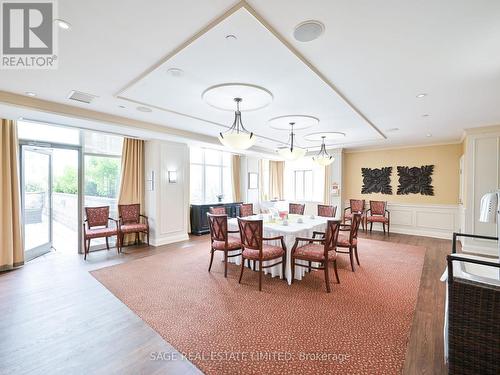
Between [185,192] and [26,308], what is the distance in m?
3.77

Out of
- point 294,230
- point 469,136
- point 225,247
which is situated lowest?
point 225,247

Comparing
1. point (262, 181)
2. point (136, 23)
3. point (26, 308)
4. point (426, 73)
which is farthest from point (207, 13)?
point (262, 181)

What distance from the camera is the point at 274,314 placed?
2641 millimetres

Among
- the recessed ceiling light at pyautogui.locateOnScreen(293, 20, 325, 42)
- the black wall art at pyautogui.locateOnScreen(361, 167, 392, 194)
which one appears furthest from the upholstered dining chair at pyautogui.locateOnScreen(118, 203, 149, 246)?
the black wall art at pyautogui.locateOnScreen(361, 167, 392, 194)

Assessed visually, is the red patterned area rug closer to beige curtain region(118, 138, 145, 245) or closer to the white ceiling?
beige curtain region(118, 138, 145, 245)

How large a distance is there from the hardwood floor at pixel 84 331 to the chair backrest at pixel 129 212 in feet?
5.83

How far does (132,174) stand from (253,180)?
13.9ft

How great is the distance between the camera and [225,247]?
378 cm

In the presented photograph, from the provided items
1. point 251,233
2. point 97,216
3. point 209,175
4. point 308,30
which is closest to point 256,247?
point 251,233

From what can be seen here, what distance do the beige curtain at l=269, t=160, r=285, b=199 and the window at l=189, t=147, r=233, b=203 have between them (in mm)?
1985

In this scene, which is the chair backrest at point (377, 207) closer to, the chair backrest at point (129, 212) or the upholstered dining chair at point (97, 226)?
the chair backrest at point (129, 212)

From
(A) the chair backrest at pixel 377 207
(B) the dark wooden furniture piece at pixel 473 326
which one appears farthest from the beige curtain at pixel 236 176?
(B) the dark wooden furniture piece at pixel 473 326

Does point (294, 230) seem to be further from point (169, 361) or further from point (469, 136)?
point (469, 136)

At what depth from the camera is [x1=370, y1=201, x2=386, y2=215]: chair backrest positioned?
23.1ft
